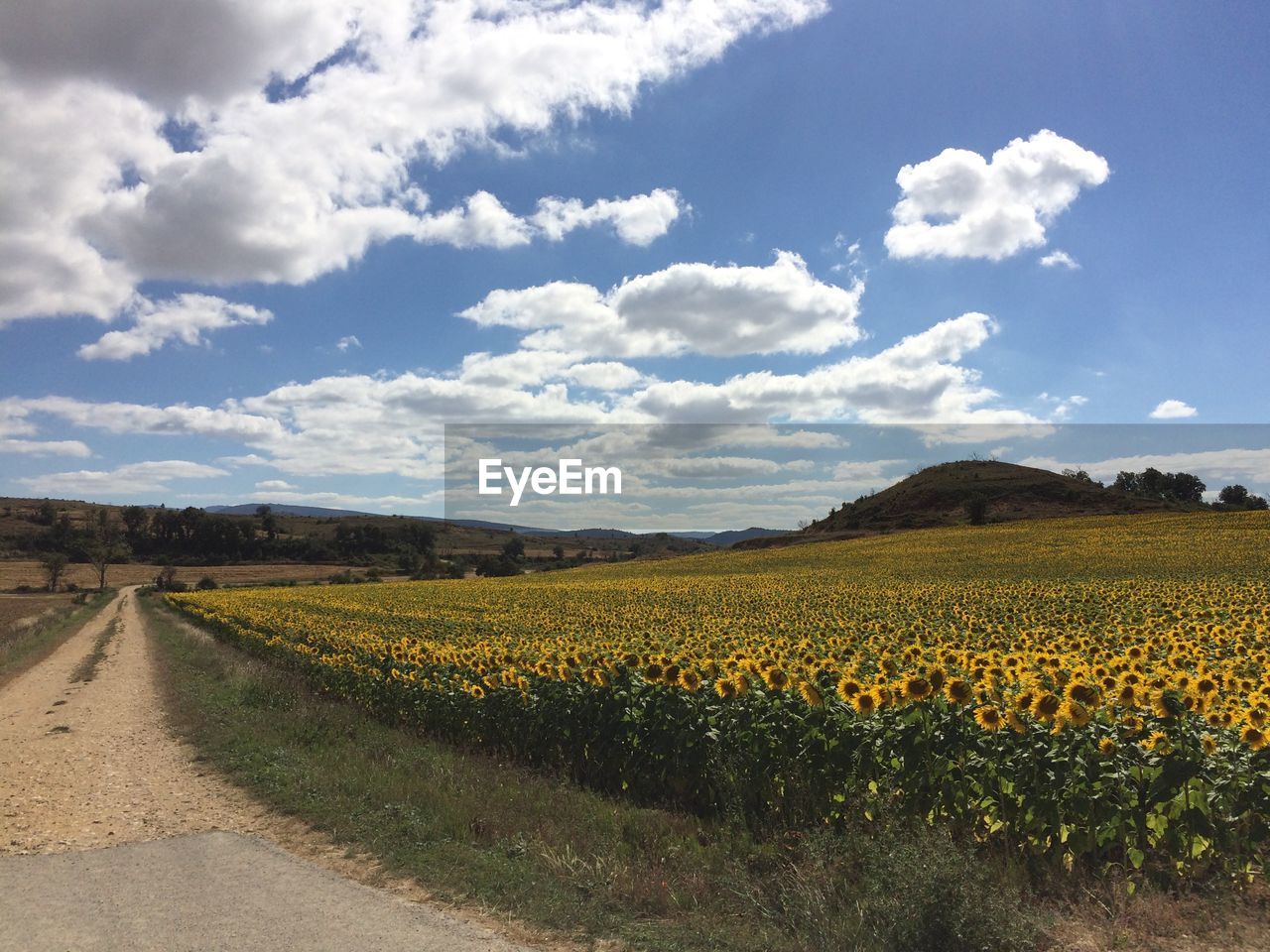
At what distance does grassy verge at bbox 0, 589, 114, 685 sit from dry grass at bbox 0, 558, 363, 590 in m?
43.7

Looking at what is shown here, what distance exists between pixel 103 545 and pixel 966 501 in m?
116

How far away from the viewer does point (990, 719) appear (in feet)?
18.0

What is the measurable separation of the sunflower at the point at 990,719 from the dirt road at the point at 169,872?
3.49m

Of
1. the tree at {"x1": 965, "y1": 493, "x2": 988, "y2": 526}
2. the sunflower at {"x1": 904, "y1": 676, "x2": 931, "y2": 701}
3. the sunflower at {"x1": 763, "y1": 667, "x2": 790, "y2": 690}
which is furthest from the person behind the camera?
the tree at {"x1": 965, "y1": 493, "x2": 988, "y2": 526}

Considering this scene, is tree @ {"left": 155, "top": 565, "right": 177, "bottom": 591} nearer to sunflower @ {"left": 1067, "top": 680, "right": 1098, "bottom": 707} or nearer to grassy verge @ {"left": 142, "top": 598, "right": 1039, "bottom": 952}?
grassy verge @ {"left": 142, "top": 598, "right": 1039, "bottom": 952}

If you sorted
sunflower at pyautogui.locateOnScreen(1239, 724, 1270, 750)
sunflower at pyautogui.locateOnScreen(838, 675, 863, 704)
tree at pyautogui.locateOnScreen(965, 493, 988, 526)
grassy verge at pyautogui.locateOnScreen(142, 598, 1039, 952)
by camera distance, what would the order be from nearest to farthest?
grassy verge at pyautogui.locateOnScreen(142, 598, 1039, 952) < sunflower at pyautogui.locateOnScreen(1239, 724, 1270, 750) < sunflower at pyautogui.locateOnScreen(838, 675, 863, 704) < tree at pyautogui.locateOnScreen(965, 493, 988, 526)

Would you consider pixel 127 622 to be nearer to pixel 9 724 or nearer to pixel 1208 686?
pixel 9 724

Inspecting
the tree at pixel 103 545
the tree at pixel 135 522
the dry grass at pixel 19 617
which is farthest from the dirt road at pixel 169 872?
the tree at pixel 135 522

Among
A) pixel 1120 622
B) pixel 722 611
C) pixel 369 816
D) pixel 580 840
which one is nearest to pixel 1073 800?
pixel 580 840

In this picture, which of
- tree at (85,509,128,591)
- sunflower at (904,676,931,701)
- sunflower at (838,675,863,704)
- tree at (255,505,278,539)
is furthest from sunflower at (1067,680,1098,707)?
tree at (255,505,278,539)

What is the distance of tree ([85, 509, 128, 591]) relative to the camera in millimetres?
105981

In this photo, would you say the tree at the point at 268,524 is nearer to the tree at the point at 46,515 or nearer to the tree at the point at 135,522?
the tree at the point at 135,522

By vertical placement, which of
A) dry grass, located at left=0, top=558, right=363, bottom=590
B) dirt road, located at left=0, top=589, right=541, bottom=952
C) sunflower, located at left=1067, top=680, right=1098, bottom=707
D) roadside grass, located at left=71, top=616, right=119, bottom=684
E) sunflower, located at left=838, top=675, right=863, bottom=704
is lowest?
dry grass, located at left=0, top=558, right=363, bottom=590

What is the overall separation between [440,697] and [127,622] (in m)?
44.0
